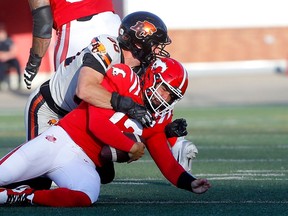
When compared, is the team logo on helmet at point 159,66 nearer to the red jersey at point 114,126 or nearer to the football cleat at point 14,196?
the red jersey at point 114,126

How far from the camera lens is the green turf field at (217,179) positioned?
17.7ft

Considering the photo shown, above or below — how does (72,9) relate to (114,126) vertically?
above

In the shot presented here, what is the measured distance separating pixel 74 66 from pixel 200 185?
124 cm

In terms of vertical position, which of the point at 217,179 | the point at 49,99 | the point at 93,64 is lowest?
the point at 217,179

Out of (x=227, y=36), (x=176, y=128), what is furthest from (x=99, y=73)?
(x=227, y=36)

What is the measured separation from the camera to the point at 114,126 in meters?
5.49

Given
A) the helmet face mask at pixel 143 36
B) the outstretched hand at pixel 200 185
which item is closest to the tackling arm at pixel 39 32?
the helmet face mask at pixel 143 36

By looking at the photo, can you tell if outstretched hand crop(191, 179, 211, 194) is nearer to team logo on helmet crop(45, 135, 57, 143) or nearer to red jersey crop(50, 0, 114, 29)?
team logo on helmet crop(45, 135, 57, 143)

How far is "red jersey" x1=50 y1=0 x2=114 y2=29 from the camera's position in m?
6.75

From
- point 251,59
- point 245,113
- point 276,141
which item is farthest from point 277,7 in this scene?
point 276,141

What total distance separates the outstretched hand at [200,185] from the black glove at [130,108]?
0.47 meters

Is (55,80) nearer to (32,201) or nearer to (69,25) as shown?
(69,25)

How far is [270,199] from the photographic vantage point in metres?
5.88

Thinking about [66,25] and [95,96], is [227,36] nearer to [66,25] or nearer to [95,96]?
[66,25]
